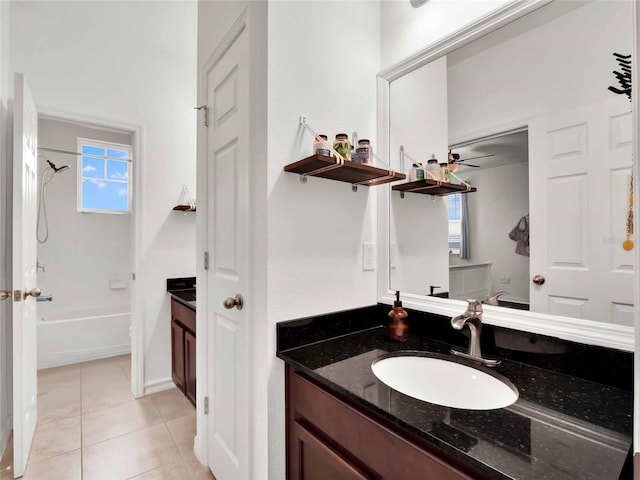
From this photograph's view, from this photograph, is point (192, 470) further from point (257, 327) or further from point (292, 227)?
point (292, 227)

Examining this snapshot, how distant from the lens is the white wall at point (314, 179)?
1206mm

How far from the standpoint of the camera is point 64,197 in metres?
3.69

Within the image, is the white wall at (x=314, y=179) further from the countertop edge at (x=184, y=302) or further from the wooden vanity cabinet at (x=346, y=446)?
the countertop edge at (x=184, y=302)

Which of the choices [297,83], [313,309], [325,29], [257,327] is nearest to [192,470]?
[257,327]

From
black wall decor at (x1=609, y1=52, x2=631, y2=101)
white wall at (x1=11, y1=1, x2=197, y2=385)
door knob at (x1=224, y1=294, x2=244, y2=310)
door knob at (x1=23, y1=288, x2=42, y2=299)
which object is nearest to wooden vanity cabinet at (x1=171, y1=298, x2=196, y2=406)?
white wall at (x1=11, y1=1, x2=197, y2=385)

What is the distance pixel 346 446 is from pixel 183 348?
184 centimetres

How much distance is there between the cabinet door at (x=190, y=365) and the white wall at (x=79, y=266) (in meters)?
1.72

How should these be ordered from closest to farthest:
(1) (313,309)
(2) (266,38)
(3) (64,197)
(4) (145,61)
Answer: (2) (266,38), (1) (313,309), (4) (145,61), (3) (64,197)

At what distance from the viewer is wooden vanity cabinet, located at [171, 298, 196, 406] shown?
7.29 ft

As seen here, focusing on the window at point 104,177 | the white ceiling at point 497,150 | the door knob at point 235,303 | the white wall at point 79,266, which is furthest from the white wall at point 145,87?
the white ceiling at point 497,150

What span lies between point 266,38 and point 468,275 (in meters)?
1.21

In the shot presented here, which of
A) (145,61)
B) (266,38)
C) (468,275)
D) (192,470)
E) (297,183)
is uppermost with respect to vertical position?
(145,61)

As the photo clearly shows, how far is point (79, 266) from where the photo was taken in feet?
12.3

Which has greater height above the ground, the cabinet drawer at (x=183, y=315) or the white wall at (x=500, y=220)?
the white wall at (x=500, y=220)
